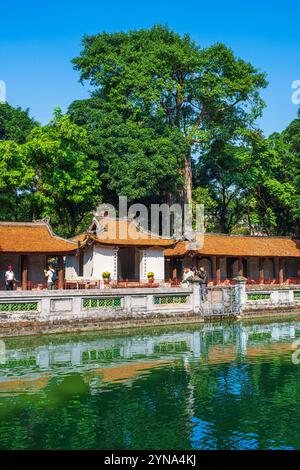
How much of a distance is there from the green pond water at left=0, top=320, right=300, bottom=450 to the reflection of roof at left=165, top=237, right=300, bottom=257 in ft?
44.3

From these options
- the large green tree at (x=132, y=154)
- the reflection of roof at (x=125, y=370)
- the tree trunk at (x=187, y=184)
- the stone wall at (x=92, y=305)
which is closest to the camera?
the reflection of roof at (x=125, y=370)

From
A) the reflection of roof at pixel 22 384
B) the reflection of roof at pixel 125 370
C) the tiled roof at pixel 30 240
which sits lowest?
the reflection of roof at pixel 22 384

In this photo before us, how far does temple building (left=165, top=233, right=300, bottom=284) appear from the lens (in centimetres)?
3338

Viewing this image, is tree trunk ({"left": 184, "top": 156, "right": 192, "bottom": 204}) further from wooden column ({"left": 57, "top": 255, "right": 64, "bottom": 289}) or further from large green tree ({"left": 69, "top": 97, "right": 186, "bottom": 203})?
wooden column ({"left": 57, "top": 255, "right": 64, "bottom": 289})

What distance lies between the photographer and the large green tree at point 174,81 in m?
38.2

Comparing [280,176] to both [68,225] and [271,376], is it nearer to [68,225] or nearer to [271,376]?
[68,225]

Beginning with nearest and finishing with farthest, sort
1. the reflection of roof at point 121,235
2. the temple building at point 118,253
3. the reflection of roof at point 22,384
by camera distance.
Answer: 1. the reflection of roof at point 22,384
2. the reflection of roof at point 121,235
3. the temple building at point 118,253

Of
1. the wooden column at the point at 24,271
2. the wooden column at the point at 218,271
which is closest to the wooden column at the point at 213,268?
the wooden column at the point at 218,271

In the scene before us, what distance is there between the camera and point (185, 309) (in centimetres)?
2511

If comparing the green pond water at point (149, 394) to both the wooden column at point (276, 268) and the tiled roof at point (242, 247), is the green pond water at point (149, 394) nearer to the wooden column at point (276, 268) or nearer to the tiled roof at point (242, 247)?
the tiled roof at point (242, 247)

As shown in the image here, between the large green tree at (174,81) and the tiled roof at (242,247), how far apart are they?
585cm

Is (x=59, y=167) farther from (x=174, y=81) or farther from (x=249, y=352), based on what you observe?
(x=249, y=352)

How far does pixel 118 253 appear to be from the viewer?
31.6 meters

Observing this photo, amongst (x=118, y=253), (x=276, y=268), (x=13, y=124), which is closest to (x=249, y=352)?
(x=118, y=253)
